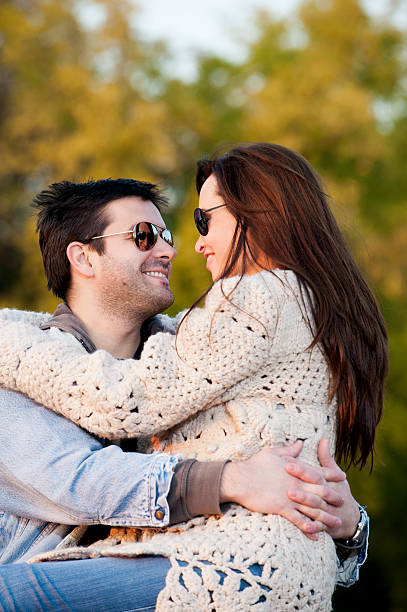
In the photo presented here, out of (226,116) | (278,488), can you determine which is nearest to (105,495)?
(278,488)

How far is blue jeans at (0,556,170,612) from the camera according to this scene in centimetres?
238

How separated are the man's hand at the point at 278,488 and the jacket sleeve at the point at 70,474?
→ 8.6 inches

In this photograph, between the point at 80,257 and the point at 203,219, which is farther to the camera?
the point at 80,257

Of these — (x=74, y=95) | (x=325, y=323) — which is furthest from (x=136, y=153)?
(x=325, y=323)

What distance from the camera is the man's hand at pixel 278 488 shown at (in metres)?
2.54

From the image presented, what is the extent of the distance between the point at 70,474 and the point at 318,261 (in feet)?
3.93

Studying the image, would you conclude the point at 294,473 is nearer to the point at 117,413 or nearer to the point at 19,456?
the point at 117,413

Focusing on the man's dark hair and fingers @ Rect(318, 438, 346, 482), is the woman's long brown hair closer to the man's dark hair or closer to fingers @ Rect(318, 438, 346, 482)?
fingers @ Rect(318, 438, 346, 482)

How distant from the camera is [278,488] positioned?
8.43ft

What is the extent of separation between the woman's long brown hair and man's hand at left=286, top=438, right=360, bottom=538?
0.76 ft

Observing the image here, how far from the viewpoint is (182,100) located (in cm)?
1667

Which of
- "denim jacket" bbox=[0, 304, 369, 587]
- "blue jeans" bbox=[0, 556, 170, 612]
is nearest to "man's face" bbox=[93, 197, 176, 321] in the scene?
"denim jacket" bbox=[0, 304, 369, 587]

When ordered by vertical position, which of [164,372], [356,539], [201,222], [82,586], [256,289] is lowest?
[356,539]

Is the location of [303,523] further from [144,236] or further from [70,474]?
[144,236]
